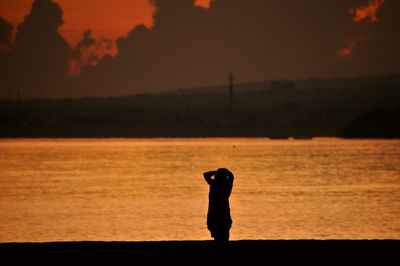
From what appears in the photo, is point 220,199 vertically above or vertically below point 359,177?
below

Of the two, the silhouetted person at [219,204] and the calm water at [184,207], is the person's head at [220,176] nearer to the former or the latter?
the silhouetted person at [219,204]

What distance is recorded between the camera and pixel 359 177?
10756cm

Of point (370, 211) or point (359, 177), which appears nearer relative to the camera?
point (370, 211)

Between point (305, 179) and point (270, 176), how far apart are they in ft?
20.6
